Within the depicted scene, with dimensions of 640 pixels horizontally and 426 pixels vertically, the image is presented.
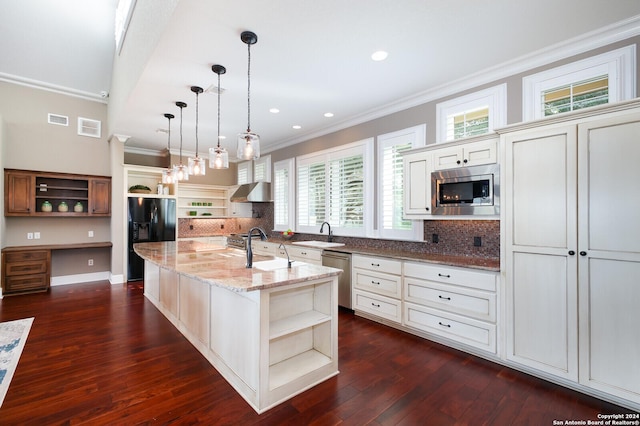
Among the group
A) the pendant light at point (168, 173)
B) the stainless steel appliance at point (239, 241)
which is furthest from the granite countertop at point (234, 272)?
the stainless steel appliance at point (239, 241)

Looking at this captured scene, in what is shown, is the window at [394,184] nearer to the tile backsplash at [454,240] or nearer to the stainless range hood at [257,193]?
the tile backsplash at [454,240]

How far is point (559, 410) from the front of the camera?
6.77 ft

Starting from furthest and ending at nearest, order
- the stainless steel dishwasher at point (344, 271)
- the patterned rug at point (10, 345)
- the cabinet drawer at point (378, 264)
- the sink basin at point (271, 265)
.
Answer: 1. the stainless steel dishwasher at point (344, 271)
2. the cabinet drawer at point (378, 264)
3. the sink basin at point (271, 265)
4. the patterned rug at point (10, 345)

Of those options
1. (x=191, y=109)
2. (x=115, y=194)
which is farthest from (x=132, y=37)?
(x=115, y=194)

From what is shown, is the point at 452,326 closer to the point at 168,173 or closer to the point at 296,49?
the point at 296,49

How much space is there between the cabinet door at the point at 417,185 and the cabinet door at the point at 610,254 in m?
1.41

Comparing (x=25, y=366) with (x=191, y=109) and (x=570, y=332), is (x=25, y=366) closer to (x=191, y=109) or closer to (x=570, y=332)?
(x=191, y=109)

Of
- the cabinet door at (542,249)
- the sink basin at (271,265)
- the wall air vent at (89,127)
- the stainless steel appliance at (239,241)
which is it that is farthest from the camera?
the stainless steel appliance at (239,241)

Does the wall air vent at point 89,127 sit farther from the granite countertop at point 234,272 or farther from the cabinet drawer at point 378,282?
the cabinet drawer at point 378,282

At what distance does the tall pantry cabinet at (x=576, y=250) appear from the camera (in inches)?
80.7

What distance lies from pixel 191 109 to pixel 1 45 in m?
3.23

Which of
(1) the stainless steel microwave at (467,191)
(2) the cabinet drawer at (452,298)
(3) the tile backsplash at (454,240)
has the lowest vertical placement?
(2) the cabinet drawer at (452,298)

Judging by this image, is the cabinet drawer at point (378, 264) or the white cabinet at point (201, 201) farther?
the white cabinet at point (201, 201)

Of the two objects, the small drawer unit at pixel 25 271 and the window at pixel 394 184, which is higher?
the window at pixel 394 184
